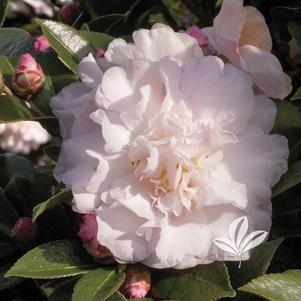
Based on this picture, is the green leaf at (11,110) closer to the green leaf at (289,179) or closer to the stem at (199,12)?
the green leaf at (289,179)

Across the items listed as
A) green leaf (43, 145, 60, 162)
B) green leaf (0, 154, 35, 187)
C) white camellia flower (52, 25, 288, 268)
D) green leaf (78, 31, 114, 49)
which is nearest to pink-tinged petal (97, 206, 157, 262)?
white camellia flower (52, 25, 288, 268)

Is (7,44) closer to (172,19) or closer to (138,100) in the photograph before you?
(138,100)

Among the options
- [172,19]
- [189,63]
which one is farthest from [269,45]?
[172,19]

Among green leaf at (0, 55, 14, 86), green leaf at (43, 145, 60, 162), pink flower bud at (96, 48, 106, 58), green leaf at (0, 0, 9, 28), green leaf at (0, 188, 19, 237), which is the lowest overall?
green leaf at (0, 188, 19, 237)

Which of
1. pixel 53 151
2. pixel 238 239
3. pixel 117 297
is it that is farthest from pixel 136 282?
pixel 53 151

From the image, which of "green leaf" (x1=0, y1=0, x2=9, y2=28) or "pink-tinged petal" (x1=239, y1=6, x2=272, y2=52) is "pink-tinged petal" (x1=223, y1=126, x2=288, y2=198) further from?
"green leaf" (x1=0, y1=0, x2=9, y2=28)
